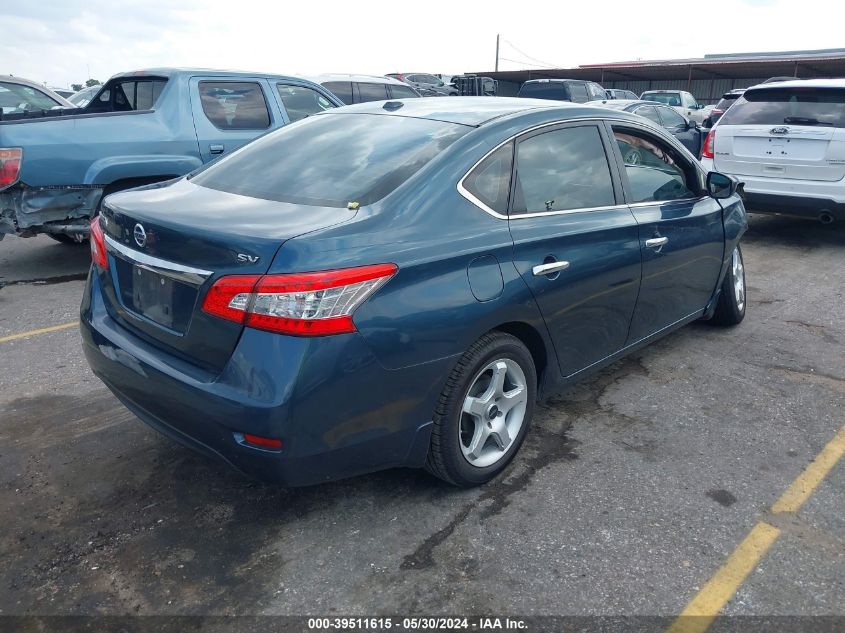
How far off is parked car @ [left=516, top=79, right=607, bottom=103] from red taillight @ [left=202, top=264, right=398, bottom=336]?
17.0 meters

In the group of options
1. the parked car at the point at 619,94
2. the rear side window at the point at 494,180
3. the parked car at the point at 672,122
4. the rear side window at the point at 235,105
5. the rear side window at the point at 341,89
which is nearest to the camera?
the rear side window at the point at 494,180

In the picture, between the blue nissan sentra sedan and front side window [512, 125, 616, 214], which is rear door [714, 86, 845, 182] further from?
front side window [512, 125, 616, 214]

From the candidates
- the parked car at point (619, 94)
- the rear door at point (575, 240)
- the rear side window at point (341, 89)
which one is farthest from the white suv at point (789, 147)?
the parked car at point (619, 94)

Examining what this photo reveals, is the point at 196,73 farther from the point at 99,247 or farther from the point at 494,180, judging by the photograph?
the point at 494,180

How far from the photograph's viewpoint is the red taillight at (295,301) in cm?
248

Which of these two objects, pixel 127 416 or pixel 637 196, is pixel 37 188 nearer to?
pixel 127 416

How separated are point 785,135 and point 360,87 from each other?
21.6ft

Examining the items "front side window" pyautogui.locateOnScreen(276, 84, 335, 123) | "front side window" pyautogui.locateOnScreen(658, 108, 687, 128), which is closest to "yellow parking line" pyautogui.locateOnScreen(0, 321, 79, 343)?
"front side window" pyautogui.locateOnScreen(276, 84, 335, 123)

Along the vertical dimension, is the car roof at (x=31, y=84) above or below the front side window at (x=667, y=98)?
above

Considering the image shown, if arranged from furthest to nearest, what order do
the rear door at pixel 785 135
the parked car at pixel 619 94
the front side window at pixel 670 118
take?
the parked car at pixel 619 94
the front side window at pixel 670 118
the rear door at pixel 785 135

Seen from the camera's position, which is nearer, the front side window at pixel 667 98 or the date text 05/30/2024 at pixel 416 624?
the date text 05/30/2024 at pixel 416 624

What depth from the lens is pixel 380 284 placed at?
2.62 metres

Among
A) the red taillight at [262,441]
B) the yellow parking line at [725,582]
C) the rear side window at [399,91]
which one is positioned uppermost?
the rear side window at [399,91]

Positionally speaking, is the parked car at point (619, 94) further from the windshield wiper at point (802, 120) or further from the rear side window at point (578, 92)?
the windshield wiper at point (802, 120)
